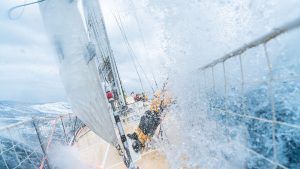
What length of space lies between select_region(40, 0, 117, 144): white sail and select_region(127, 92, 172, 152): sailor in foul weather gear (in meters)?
1.40

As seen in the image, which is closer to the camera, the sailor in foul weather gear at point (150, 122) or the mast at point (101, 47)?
the mast at point (101, 47)

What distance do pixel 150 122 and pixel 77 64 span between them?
2.13 metres

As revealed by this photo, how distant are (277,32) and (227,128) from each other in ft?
10.3

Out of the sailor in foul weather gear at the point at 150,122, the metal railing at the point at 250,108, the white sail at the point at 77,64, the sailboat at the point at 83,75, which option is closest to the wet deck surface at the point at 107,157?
the sailboat at the point at 83,75

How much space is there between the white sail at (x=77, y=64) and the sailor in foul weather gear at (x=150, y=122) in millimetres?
1395

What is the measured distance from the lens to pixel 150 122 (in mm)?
5137

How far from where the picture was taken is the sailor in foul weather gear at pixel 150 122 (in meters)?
5.03

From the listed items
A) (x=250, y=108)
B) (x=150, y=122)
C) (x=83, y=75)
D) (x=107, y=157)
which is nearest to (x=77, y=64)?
(x=83, y=75)

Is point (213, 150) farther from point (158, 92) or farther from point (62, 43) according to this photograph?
point (62, 43)

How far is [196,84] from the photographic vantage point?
6.07 meters

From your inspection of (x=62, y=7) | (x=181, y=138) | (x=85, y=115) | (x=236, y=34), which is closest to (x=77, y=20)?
(x=62, y=7)

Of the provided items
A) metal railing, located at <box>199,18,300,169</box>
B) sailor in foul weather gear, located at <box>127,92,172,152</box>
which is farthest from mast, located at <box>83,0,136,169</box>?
metal railing, located at <box>199,18,300,169</box>

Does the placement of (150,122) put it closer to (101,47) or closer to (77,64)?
(101,47)

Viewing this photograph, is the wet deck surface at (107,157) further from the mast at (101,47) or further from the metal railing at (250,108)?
the metal railing at (250,108)
